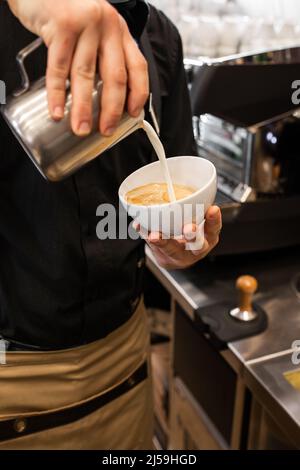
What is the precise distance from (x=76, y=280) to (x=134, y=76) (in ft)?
1.44

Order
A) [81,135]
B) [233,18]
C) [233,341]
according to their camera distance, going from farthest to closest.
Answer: [233,18], [233,341], [81,135]

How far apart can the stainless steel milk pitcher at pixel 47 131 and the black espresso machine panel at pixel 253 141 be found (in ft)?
1.78

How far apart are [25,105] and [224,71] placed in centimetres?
60

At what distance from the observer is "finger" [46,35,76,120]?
1.69 feet

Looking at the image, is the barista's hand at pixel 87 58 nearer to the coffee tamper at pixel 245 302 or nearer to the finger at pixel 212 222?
the finger at pixel 212 222

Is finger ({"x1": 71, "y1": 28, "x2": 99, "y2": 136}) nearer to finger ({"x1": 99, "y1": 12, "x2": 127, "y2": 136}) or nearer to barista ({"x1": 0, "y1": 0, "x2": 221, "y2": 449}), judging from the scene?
finger ({"x1": 99, "y1": 12, "x2": 127, "y2": 136})

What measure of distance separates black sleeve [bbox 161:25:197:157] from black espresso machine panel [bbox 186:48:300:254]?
2.7 inches

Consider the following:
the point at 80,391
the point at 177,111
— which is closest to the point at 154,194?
the point at 177,111

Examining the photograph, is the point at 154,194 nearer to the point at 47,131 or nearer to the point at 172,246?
the point at 172,246

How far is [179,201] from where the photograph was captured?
0.62m

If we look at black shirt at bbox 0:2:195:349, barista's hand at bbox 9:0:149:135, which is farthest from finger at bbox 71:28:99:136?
black shirt at bbox 0:2:195:349

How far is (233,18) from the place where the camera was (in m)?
1.83

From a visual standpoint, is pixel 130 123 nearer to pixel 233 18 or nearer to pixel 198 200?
pixel 198 200
